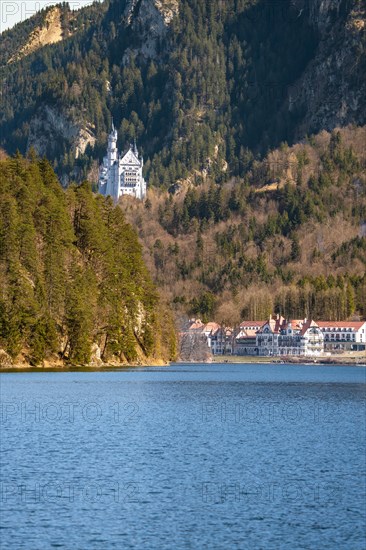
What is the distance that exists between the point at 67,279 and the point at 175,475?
3031 inches

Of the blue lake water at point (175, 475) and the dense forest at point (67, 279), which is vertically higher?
the dense forest at point (67, 279)

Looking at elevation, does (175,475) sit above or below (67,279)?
below

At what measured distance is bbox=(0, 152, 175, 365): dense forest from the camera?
385 feet

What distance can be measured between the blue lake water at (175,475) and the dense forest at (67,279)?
97.4ft

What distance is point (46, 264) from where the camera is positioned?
412 ft

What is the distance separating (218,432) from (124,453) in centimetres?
1182

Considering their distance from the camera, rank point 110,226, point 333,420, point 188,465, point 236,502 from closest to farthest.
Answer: point 236,502, point 188,465, point 333,420, point 110,226

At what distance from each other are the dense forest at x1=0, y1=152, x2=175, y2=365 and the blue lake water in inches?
1169

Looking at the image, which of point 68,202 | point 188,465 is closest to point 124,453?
point 188,465

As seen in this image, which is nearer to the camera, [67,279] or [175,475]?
[175,475]

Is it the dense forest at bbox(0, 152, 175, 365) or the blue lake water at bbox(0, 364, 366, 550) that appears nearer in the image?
the blue lake water at bbox(0, 364, 366, 550)

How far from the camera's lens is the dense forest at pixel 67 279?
11744cm

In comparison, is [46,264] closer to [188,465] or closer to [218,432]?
[218,432]

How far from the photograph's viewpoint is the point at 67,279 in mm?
127938
